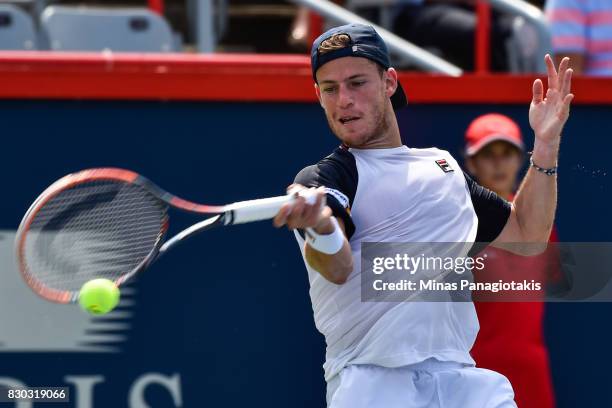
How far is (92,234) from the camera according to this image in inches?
151

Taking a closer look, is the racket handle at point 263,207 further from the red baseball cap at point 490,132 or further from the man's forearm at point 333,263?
the red baseball cap at point 490,132

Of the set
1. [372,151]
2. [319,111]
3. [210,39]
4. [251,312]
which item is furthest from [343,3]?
[372,151]

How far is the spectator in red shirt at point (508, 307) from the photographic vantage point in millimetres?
4242

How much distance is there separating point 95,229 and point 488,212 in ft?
3.96

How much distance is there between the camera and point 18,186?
4.36m

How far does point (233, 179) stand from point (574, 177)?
1.27 metres

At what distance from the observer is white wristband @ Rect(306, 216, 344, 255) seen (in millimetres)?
3012

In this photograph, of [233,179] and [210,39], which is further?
[210,39]

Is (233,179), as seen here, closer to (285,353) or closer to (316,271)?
(285,353)

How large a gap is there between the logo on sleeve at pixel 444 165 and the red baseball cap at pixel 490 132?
0.97m

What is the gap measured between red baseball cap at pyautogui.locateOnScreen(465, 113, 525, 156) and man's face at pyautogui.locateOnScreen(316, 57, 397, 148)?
1093 mm

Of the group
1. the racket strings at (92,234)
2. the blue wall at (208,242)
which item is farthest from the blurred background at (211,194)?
the racket strings at (92,234)

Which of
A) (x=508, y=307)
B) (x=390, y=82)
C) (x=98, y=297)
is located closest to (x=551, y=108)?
(x=390, y=82)

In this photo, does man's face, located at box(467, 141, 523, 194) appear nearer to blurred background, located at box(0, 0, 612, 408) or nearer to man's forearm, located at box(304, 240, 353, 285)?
blurred background, located at box(0, 0, 612, 408)
